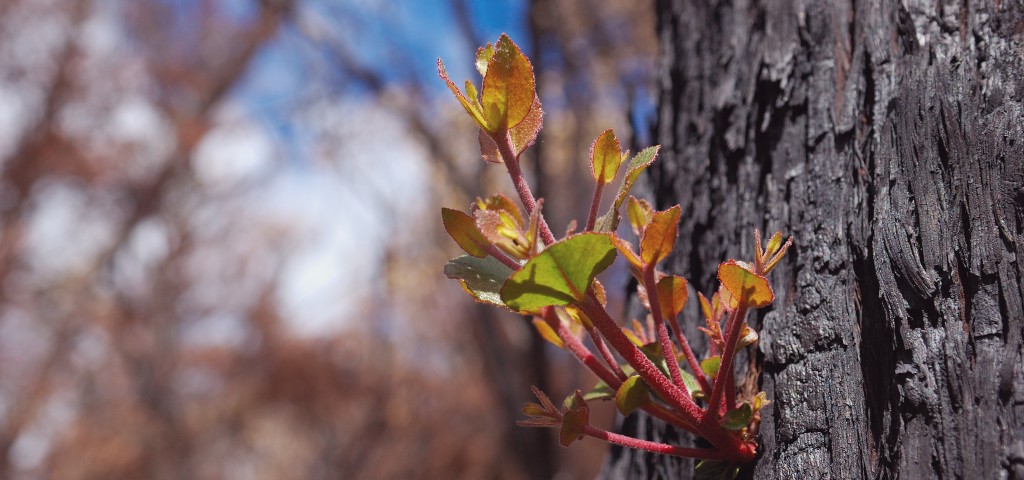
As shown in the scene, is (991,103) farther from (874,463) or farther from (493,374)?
(493,374)

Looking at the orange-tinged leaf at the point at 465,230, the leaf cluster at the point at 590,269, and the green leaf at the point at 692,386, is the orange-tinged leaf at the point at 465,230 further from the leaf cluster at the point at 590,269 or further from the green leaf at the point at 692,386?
the green leaf at the point at 692,386

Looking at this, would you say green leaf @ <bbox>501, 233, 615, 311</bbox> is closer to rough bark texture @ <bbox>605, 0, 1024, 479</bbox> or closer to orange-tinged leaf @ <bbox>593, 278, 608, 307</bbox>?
orange-tinged leaf @ <bbox>593, 278, 608, 307</bbox>

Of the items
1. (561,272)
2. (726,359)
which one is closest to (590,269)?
(561,272)

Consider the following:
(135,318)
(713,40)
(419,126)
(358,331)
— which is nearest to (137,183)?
(135,318)

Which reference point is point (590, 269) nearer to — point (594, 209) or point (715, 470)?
point (594, 209)

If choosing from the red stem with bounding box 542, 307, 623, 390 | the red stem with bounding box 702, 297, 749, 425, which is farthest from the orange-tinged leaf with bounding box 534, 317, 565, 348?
the red stem with bounding box 702, 297, 749, 425

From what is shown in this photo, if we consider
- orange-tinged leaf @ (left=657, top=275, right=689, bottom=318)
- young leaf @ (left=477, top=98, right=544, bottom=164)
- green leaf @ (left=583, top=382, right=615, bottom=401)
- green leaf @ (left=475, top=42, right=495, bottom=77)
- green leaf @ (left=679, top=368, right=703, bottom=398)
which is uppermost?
green leaf @ (left=475, top=42, right=495, bottom=77)
